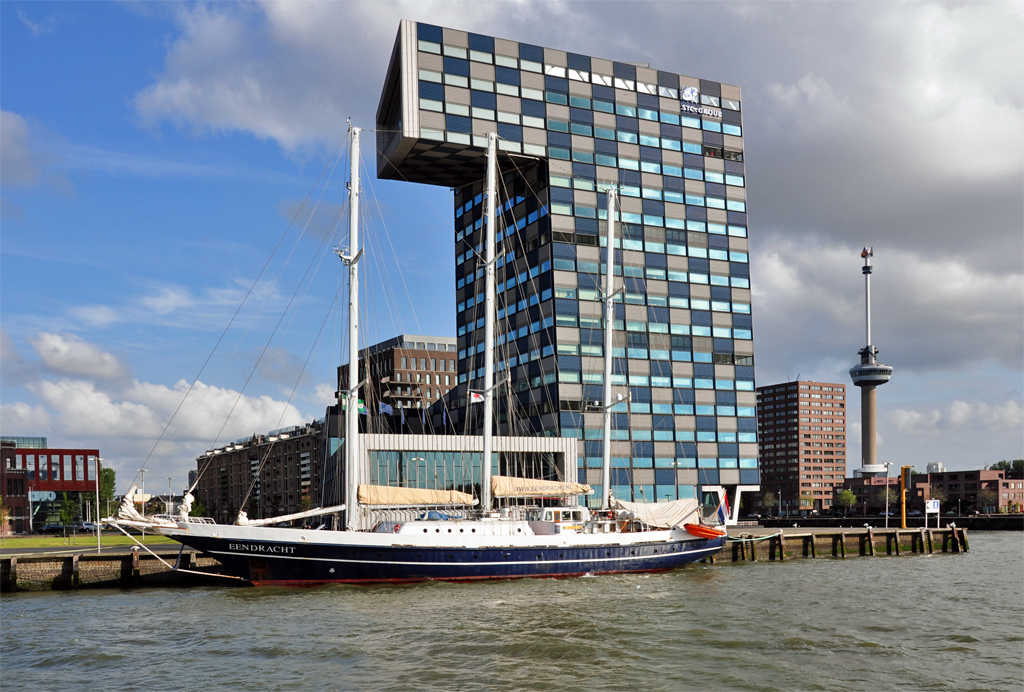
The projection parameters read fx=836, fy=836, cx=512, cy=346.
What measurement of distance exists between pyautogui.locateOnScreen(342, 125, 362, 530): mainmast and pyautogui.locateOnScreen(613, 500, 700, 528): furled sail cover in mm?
17495

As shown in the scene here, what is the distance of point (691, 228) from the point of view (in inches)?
3910

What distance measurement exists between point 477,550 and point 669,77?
73963mm

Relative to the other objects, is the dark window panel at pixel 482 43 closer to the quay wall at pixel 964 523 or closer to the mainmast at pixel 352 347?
the mainmast at pixel 352 347

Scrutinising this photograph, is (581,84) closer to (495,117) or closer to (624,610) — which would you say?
(495,117)

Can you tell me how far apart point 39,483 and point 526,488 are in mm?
141083

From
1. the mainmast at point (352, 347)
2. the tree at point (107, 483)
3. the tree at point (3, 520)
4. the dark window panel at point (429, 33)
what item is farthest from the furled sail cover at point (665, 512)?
the tree at point (107, 483)

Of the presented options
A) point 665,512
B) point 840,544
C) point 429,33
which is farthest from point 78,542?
point 840,544

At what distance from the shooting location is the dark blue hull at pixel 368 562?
1716 inches

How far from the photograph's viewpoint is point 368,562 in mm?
43750

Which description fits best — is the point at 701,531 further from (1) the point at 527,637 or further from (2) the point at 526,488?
(1) the point at 527,637

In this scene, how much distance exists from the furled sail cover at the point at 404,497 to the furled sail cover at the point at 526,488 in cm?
231

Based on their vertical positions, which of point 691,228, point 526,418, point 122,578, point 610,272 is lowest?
point 122,578

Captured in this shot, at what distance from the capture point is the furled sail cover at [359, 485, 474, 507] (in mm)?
46531

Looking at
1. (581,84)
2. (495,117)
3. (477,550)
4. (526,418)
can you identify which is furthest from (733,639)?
(581,84)
